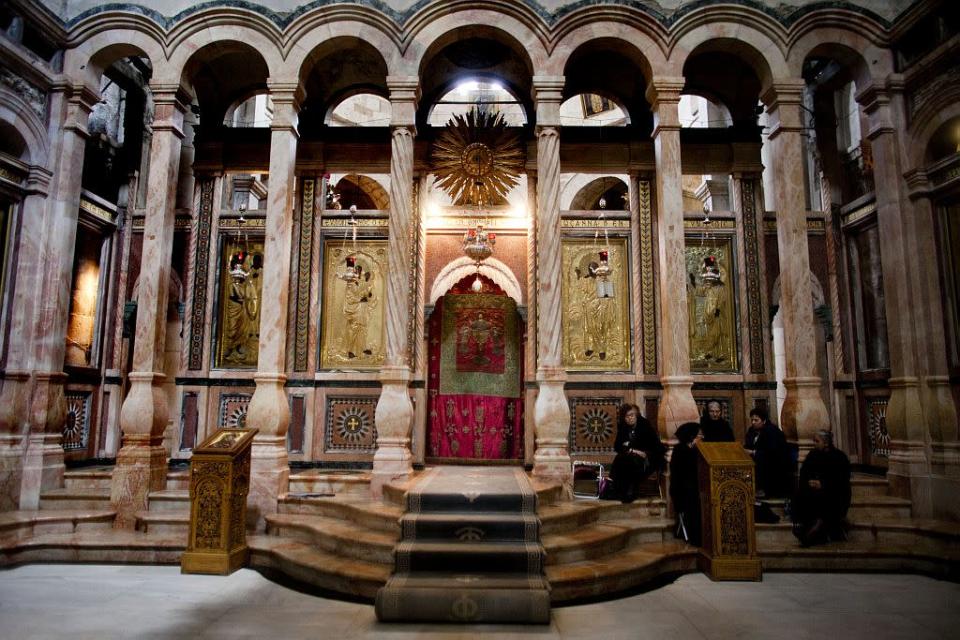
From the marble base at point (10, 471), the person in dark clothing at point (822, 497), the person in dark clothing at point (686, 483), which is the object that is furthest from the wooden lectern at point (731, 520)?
the marble base at point (10, 471)

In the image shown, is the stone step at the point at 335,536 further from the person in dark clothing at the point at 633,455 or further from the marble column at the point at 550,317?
the person in dark clothing at the point at 633,455

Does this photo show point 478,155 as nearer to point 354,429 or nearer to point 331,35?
point 331,35

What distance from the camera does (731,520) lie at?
5367 mm

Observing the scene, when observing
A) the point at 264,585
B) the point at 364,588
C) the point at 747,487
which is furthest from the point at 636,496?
the point at 264,585

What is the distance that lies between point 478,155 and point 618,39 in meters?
2.51

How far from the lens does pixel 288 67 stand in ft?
24.7

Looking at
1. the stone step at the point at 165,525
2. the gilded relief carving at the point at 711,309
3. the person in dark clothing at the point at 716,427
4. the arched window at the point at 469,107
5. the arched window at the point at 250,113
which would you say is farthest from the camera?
the arched window at the point at 469,107

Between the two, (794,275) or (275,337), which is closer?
(275,337)

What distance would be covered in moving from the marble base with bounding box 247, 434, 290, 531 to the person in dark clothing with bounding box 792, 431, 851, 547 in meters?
5.24

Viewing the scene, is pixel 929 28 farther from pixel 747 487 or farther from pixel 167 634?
pixel 167 634

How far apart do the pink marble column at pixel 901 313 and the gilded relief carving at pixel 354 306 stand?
6.35 meters

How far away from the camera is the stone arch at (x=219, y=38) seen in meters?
7.54

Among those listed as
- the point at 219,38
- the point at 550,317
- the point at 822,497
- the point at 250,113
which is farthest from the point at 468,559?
the point at 250,113

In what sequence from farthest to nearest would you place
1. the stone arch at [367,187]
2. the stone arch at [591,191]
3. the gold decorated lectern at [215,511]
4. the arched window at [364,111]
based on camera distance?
the arched window at [364,111], the stone arch at [367,187], the stone arch at [591,191], the gold decorated lectern at [215,511]
